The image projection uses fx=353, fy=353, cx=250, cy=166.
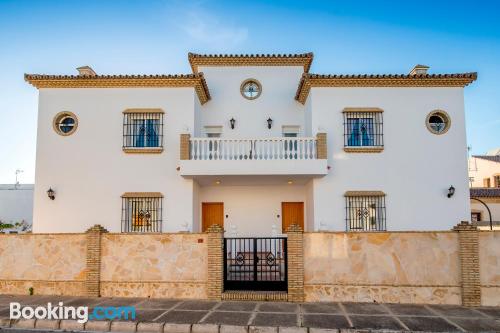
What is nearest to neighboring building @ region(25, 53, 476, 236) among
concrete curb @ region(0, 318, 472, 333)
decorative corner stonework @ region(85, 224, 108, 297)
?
decorative corner stonework @ region(85, 224, 108, 297)

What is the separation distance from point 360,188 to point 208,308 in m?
6.91

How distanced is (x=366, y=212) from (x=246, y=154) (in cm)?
460

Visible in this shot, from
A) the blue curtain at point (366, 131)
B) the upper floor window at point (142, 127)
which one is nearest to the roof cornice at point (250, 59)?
the upper floor window at point (142, 127)

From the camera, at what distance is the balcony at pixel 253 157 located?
1183cm

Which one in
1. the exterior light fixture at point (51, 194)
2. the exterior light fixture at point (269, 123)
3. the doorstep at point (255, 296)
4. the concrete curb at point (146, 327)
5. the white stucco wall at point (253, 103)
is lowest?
the concrete curb at point (146, 327)

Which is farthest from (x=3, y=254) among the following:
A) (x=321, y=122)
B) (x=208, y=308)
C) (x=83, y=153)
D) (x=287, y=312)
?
(x=321, y=122)

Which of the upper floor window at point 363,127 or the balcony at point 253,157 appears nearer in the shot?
the balcony at point 253,157

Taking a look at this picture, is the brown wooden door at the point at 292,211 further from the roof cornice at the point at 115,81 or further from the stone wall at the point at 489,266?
the stone wall at the point at 489,266

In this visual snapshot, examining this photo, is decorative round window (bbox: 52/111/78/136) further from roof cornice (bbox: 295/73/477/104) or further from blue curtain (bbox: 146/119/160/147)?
roof cornice (bbox: 295/73/477/104)

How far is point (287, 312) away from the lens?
24.2 feet

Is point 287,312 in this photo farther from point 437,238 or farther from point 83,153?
point 83,153

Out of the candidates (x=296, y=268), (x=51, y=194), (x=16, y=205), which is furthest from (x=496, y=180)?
(x=16, y=205)

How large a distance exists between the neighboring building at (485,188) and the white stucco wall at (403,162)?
11.8 m

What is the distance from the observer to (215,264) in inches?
328
